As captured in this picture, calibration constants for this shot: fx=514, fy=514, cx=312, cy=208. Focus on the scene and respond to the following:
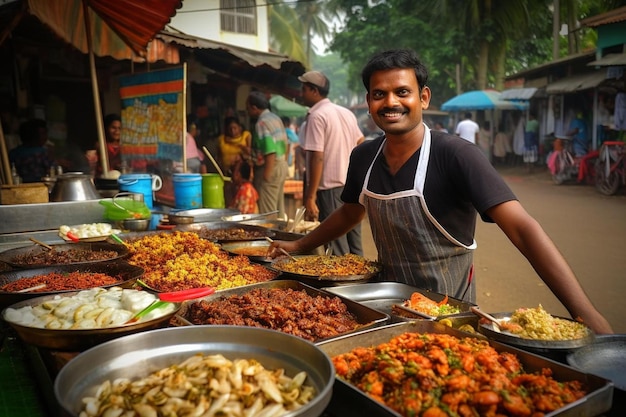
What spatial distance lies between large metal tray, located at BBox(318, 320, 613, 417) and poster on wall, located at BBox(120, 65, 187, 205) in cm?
401

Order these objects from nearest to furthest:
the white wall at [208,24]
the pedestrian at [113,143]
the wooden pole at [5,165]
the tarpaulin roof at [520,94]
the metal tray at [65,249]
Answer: the metal tray at [65,249] < the wooden pole at [5,165] < the pedestrian at [113,143] < the white wall at [208,24] < the tarpaulin roof at [520,94]

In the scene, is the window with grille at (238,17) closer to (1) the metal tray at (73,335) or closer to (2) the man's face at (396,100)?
(2) the man's face at (396,100)

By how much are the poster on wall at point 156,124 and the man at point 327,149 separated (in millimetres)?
1539

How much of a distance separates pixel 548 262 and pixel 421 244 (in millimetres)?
690

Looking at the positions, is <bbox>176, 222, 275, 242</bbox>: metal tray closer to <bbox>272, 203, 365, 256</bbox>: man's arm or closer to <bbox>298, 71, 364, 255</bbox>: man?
<bbox>272, 203, 365, 256</bbox>: man's arm

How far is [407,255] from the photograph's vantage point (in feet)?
8.86

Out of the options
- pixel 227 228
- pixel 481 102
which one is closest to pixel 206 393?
pixel 227 228

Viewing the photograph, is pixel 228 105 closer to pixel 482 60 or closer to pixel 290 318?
pixel 290 318

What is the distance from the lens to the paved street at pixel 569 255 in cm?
606

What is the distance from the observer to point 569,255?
7.98m

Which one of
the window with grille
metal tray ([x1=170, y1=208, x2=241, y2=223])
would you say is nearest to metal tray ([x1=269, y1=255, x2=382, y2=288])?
metal tray ([x1=170, y1=208, x2=241, y2=223])

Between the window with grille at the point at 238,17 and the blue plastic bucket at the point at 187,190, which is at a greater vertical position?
the window with grille at the point at 238,17

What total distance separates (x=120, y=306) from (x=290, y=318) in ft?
2.08

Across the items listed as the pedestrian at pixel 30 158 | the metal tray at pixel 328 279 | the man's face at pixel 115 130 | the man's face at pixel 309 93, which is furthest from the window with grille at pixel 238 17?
the metal tray at pixel 328 279
